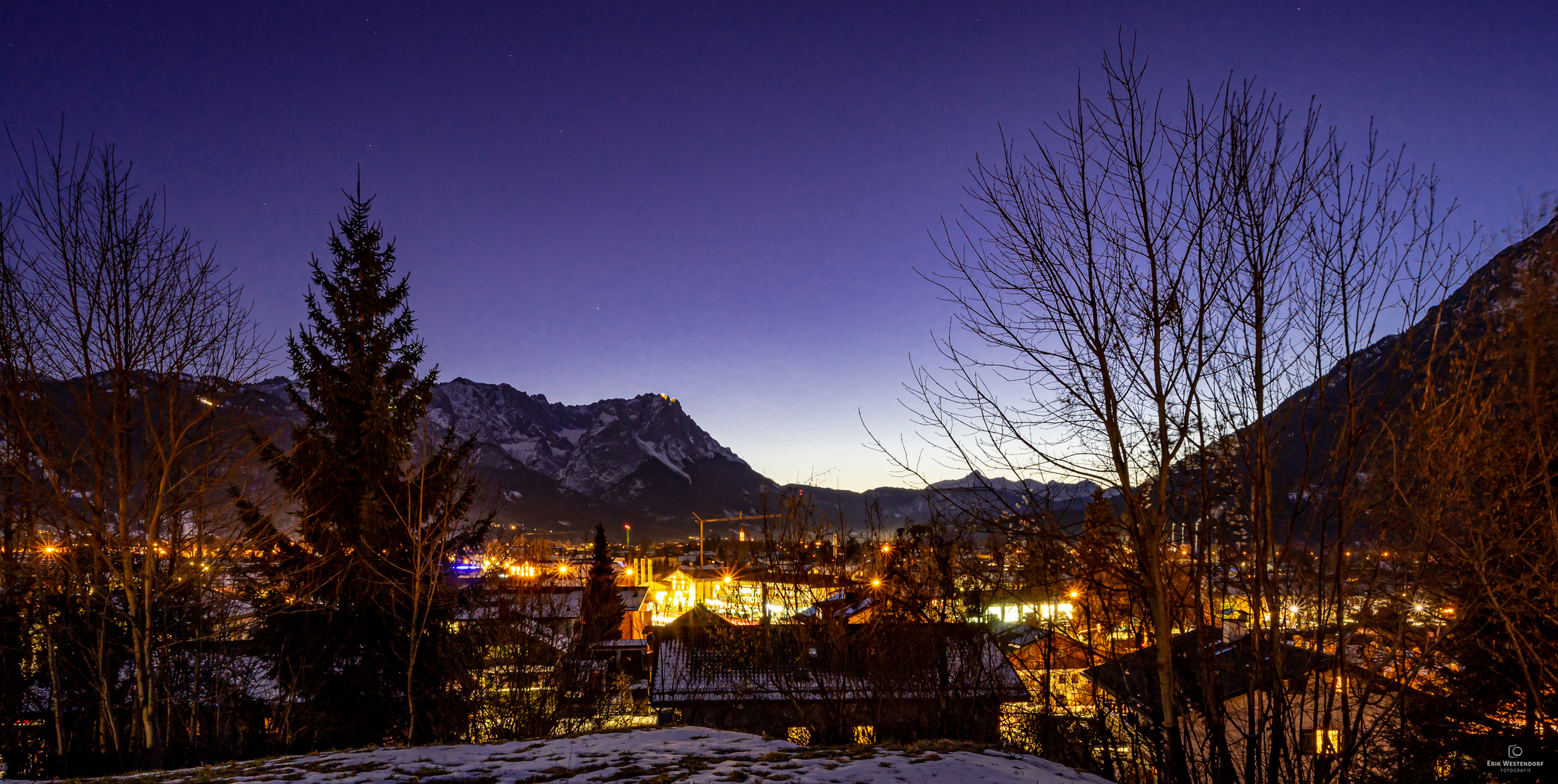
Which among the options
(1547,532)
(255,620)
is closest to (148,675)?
(255,620)

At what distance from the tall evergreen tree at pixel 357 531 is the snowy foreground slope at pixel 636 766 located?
14.9 feet

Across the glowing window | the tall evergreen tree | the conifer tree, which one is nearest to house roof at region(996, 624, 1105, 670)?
the glowing window

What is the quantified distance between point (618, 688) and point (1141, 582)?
21719 mm

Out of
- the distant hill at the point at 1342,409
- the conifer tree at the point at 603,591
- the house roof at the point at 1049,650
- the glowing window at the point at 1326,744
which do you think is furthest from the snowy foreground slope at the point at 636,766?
the conifer tree at the point at 603,591

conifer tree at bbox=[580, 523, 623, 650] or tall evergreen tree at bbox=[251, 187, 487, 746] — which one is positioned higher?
tall evergreen tree at bbox=[251, 187, 487, 746]

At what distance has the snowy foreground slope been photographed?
6.23 metres

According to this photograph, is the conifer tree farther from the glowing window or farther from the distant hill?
the distant hill

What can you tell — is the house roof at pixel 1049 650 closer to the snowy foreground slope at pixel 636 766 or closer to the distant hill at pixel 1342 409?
the snowy foreground slope at pixel 636 766

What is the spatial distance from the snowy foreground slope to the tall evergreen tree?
4554mm

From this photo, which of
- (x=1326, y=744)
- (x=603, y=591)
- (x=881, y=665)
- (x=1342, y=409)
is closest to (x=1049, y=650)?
(x=881, y=665)

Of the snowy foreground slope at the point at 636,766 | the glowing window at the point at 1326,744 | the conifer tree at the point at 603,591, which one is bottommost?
the conifer tree at the point at 603,591

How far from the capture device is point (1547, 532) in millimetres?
6207

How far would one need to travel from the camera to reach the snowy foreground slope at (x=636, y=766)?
20.4 feet

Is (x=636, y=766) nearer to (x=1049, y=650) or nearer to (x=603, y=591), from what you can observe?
(x=1049, y=650)
